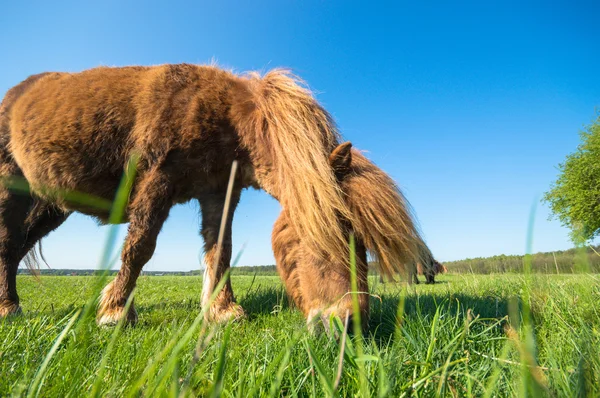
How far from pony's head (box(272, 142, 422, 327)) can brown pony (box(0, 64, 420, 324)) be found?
0.01 m

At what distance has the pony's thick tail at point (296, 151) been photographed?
2.85 metres

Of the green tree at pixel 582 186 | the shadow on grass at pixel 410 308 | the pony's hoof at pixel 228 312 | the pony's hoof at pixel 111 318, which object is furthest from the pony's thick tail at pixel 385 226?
the green tree at pixel 582 186

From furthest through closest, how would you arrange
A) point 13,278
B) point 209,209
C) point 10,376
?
point 13,278 → point 209,209 → point 10,376

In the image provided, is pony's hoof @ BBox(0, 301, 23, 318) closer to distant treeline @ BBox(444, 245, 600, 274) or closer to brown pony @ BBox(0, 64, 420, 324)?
brown pony @ BBox(0, 64, 420, 324)

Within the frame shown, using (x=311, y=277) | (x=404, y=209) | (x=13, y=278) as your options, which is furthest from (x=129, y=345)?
(x=13, y=278)

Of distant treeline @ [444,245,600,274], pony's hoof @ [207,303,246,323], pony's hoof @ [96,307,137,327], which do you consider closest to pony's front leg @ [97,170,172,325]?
pony's hoof @ [96,307,137,327]

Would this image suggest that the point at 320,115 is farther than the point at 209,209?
No

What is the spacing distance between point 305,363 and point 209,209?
9.16 ft

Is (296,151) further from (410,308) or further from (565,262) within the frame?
(565,262)

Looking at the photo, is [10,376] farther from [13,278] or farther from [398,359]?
[13,278]

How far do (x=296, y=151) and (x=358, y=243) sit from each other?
101cm

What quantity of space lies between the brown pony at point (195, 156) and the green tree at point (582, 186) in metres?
27.4

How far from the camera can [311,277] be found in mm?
2795

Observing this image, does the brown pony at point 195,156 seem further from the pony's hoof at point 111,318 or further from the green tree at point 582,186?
the green tree at point 582,186
